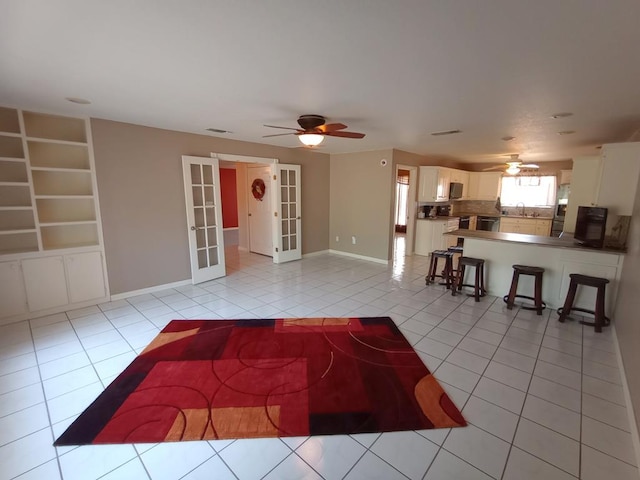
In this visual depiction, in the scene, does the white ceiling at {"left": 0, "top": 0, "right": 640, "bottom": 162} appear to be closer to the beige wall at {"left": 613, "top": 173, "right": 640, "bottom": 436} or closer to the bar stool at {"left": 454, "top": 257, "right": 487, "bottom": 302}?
the beige wall at {"left": 613, "top": 173, "right": 640, "bottom": 436}

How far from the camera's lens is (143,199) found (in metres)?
4.14

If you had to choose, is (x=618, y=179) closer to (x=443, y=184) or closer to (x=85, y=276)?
(x=443, y=184)

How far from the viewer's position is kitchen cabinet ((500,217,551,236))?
7.40 metres

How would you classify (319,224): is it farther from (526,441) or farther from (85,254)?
(526,441)

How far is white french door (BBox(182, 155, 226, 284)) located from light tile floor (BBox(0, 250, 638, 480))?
0.87 meters

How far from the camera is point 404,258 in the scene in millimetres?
6633

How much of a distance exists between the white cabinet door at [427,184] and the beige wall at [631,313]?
11.7 feet

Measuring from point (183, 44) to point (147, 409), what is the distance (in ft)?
8.16

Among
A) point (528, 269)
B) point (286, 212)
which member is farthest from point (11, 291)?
point (528, 269)

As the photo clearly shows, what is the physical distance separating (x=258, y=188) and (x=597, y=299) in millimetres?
5960

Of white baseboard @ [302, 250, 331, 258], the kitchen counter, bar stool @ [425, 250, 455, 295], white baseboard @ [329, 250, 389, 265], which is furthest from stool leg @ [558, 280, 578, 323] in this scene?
white baseboard @ [302, 250, 331, 258]

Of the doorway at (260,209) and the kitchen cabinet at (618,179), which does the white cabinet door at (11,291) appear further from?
the kitchen cabinet at (618,179)

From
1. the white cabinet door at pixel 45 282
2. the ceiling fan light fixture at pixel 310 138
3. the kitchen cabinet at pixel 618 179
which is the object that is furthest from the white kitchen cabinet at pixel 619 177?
the white cabinet door at pixel 45 282

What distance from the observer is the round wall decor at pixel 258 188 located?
21.2 ft
